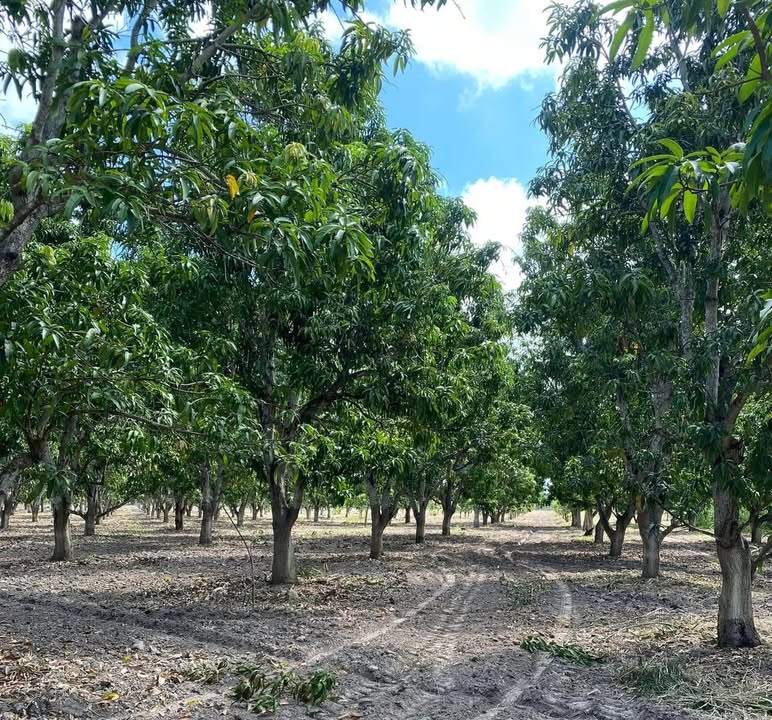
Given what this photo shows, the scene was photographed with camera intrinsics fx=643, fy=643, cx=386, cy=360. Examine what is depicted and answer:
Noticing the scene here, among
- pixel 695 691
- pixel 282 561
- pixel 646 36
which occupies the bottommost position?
pixel 695 691

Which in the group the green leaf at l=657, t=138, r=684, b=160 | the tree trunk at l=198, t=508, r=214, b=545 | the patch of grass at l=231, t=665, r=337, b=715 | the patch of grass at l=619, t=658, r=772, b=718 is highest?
the green leaf at l=657, t=138, r=684, b=160

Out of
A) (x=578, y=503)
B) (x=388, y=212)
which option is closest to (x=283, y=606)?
(x=388, y=212)

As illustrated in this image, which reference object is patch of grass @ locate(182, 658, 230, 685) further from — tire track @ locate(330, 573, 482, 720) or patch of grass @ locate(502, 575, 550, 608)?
patch of grass @ locate(502, 575, 550, 608)

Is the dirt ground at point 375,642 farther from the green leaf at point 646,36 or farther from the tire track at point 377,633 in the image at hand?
the green leaf at point 646,36

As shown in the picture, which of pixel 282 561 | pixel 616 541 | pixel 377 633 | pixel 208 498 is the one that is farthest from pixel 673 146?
pixel 208 498

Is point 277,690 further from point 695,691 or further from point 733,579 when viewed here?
point 733,579

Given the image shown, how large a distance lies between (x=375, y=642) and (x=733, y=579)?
4562 millimetres

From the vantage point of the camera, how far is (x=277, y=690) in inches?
231

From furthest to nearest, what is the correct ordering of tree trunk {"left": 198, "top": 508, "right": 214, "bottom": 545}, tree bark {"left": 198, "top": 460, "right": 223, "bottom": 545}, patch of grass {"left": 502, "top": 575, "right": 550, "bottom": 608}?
tree trunk {"left": 198, "top": 508, "right": 214, "bottom": 545}, tree bark {"left": 198, "top": 460, "right": 223, "bottom": 545}, patch of grass {"left": 502, "top": 575, "right": 550, "bottom": 608}

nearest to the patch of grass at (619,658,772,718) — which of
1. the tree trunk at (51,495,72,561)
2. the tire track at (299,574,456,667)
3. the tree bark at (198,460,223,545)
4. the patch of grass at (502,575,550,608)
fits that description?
the tire track at (299,574,456,667)

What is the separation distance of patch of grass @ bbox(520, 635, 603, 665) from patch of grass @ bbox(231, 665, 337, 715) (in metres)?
3.03

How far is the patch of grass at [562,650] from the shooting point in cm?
→ 759

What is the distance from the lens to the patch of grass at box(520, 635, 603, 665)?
24.9 ft

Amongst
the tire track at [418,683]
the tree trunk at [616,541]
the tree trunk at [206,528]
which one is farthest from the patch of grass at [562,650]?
the tree trunk at [206,528]
